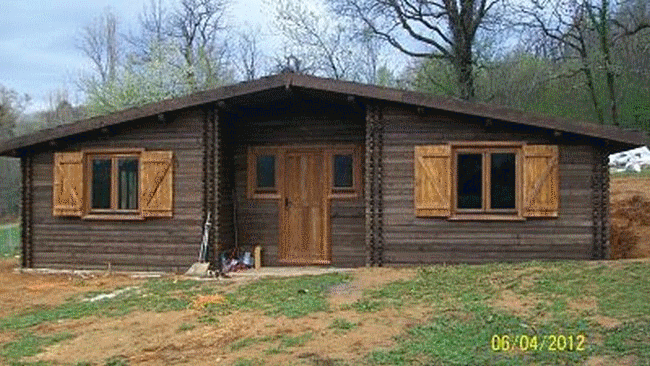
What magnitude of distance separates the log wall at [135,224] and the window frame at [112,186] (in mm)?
114

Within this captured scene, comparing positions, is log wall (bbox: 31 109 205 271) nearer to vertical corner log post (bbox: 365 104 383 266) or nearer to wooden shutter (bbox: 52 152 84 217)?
wooden shutter (bbox: 52 152 84 217)

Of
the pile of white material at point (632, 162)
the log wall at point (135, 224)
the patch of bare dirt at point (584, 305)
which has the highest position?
the pile of white material at point (632, 162)

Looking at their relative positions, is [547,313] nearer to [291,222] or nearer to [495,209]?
[495,209]

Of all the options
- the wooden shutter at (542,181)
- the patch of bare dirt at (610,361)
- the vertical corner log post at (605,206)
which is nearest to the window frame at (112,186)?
the wooden shutter at (542,181)

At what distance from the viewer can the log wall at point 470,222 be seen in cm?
1180

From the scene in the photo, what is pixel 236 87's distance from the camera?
1205cm

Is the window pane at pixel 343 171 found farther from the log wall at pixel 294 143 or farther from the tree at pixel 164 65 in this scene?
the tree at pixel 164 65

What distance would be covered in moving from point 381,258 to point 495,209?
212 cm

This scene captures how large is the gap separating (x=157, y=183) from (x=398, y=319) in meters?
6.26

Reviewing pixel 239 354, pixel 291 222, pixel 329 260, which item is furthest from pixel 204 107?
pixel 239 354

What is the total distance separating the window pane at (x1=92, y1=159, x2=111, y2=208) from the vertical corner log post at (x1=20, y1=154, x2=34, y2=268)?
1.35 metres

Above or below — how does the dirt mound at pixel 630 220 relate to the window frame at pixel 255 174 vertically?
below

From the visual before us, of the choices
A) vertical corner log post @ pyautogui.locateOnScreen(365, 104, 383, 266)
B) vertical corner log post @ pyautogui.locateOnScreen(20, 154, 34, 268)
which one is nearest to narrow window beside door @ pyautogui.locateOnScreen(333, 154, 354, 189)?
vertical corner log post @ pyautogui.locateOnScreen(365, 104, 383, 266)

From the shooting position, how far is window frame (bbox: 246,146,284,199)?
13.4 m
